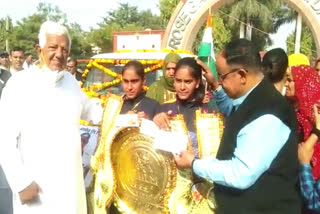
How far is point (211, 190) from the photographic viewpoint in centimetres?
318

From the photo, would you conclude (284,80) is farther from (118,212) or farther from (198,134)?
(118,212)

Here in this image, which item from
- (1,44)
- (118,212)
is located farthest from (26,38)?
(118,212)

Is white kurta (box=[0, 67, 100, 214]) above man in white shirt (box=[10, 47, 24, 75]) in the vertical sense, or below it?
below

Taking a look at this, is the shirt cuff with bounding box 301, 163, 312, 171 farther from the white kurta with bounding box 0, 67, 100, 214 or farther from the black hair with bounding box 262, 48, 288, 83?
the white kurta with bounding box 0, 67, 100, 214

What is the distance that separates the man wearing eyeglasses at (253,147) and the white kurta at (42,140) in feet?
3.76

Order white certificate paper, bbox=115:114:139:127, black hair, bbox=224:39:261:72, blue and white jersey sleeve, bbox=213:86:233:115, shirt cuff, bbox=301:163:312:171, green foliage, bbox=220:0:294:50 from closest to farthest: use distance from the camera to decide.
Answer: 1. black hair, bbox=224:39:261:72
2. shirt cuff, bbox=301:163:312:171
3. blue and white jersey sleeve, bbox=213:86:233:115
4. white certificate paper, bbox=115:114:139:127
5. green foliage, bbox=220:0:294:50

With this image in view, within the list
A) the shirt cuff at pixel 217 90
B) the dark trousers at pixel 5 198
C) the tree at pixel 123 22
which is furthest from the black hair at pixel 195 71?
the tree at pixel 123 22

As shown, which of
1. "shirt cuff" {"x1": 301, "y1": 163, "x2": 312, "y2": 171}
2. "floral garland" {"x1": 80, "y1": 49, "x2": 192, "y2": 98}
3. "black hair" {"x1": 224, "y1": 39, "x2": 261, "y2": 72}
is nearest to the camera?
"black hair" {"x1": 224, "y1": 39, "x2": 261, "y2": 72}

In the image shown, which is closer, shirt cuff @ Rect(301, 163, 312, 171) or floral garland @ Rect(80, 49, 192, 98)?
shirt cuff @ Rect(301, 163, 312, 171)

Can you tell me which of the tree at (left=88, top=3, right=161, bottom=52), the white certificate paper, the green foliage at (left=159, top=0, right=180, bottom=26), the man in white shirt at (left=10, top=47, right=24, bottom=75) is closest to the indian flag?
the white certificate paper

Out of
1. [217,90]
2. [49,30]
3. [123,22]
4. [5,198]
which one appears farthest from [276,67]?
[123,22]

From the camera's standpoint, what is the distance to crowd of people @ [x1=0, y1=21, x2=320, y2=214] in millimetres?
2318

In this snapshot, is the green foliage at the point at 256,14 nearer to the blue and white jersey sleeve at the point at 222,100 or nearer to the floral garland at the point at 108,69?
the floral garland at the point at 108,69

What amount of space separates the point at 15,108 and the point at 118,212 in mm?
1067
